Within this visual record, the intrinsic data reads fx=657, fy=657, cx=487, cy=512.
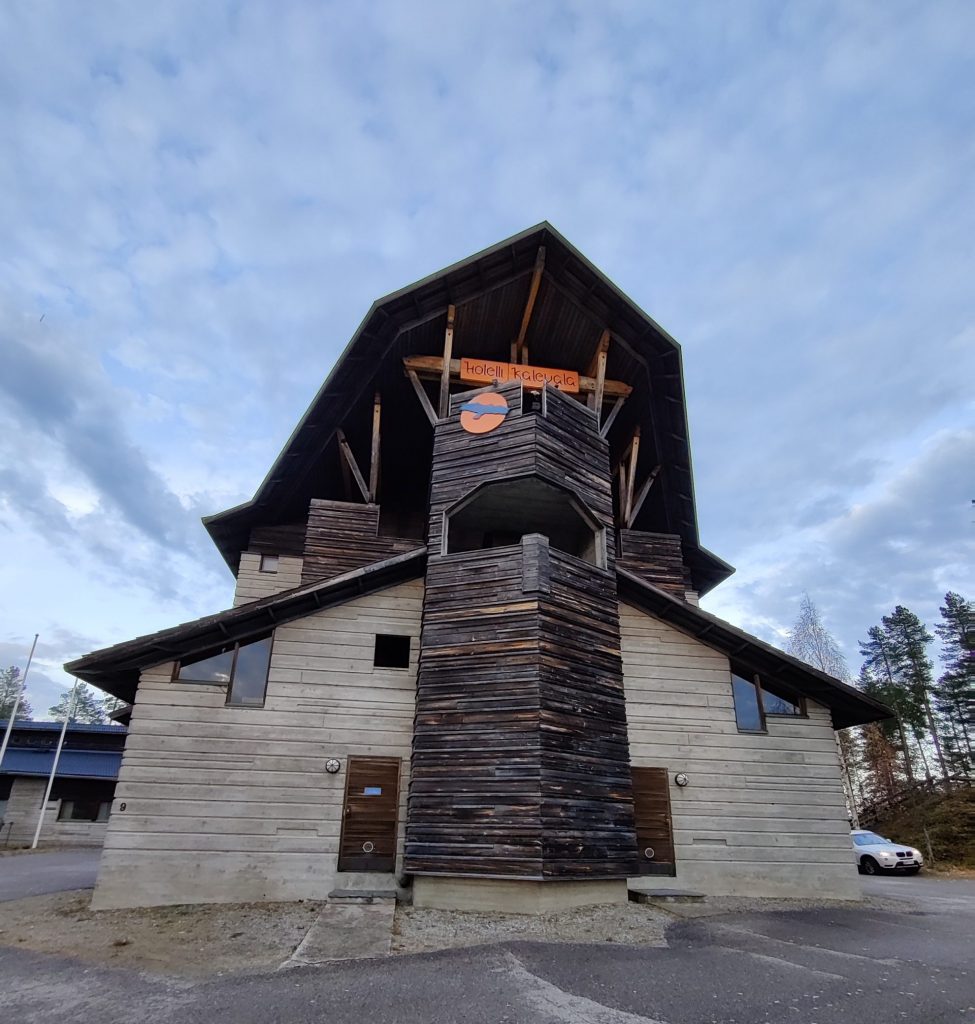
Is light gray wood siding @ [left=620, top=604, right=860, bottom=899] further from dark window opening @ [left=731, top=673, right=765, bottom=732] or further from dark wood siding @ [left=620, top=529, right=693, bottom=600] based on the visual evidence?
dark wood siding @ [left=620, top=529, right=693, bottom=600]

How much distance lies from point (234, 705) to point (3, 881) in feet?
29.9

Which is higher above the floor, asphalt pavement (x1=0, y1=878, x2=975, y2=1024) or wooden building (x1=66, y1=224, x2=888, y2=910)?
wooden building (x1=66, y1=224, x2=888, y2=910)

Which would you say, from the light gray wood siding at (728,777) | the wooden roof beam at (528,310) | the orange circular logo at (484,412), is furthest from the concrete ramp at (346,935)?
the wooden roof beam at (528,310)

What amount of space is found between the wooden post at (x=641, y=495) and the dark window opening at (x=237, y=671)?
1025 cm

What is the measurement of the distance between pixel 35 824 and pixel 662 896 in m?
31.8

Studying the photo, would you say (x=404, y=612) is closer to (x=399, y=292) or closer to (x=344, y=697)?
(x=344, y=697)

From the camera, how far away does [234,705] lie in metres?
12.5

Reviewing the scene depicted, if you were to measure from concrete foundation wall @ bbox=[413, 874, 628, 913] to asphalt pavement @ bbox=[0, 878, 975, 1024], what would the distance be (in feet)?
6.89

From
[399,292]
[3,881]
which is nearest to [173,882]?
[3,881]

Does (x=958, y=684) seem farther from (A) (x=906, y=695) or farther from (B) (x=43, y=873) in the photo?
(B) (x=43, y=873)

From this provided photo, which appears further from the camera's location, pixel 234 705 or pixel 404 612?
pixel 404 612

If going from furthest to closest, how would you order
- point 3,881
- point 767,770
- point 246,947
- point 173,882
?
point 3,881
point 767,770
point 173,882
point 246,947

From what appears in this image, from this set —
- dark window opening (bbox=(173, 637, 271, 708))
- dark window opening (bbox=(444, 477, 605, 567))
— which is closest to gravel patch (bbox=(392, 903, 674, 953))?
dark window opening (bbox=(173, 637, 271, 708))

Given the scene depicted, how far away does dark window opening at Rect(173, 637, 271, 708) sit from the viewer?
12.6 m
